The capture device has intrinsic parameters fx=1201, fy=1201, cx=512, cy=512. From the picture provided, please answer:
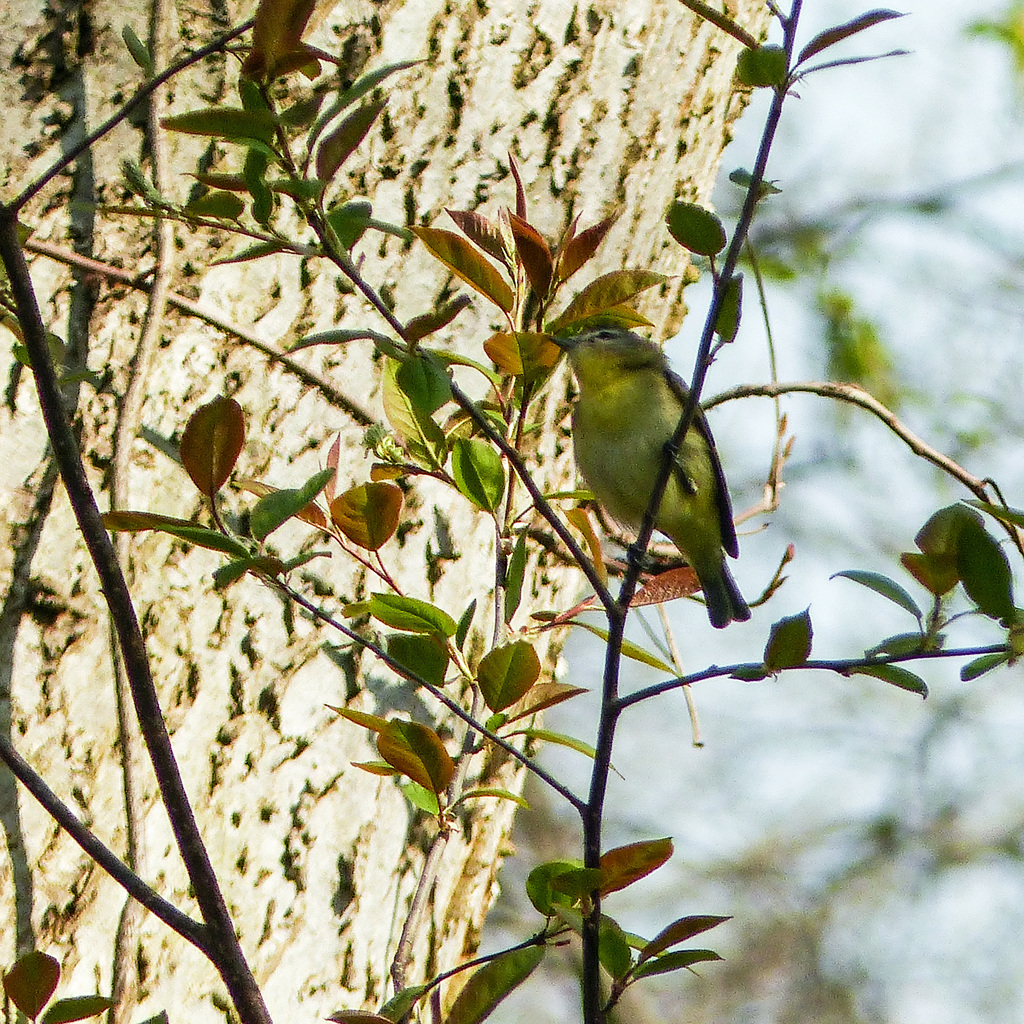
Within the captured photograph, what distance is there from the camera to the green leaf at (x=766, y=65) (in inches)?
43.6

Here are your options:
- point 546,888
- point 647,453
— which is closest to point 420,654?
point 546,888

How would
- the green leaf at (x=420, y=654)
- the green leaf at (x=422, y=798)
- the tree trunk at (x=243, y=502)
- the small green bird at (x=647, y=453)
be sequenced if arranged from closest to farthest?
the green leaf at (x=420, y=654) → the green leaf at (x=422, y=798) → the tree trunk at (x=243, y=502) → the small green bird at (x=647, y=453)

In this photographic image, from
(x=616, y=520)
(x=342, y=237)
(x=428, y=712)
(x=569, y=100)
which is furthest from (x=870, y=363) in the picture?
(x=342, y=237)

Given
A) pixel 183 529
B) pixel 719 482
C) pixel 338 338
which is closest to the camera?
pixel 183 529

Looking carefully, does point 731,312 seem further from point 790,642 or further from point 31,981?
point 31,981

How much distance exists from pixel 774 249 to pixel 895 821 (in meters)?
5.04

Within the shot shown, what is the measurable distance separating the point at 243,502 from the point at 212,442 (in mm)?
598

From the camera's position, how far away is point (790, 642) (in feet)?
3.86

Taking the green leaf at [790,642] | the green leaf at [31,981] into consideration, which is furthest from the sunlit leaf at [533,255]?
the green leaf at [31,981]

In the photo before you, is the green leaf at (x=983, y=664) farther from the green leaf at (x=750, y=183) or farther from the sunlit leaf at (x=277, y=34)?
the sunlit leaf at (x=277, y=34)

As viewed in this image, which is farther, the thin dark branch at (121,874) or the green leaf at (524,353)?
the green leaf at (524,353)

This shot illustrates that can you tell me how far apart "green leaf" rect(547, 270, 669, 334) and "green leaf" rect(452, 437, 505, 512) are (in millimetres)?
169

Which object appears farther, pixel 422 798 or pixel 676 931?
pixel 422 798

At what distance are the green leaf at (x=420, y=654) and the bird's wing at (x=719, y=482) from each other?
174 centimetres
